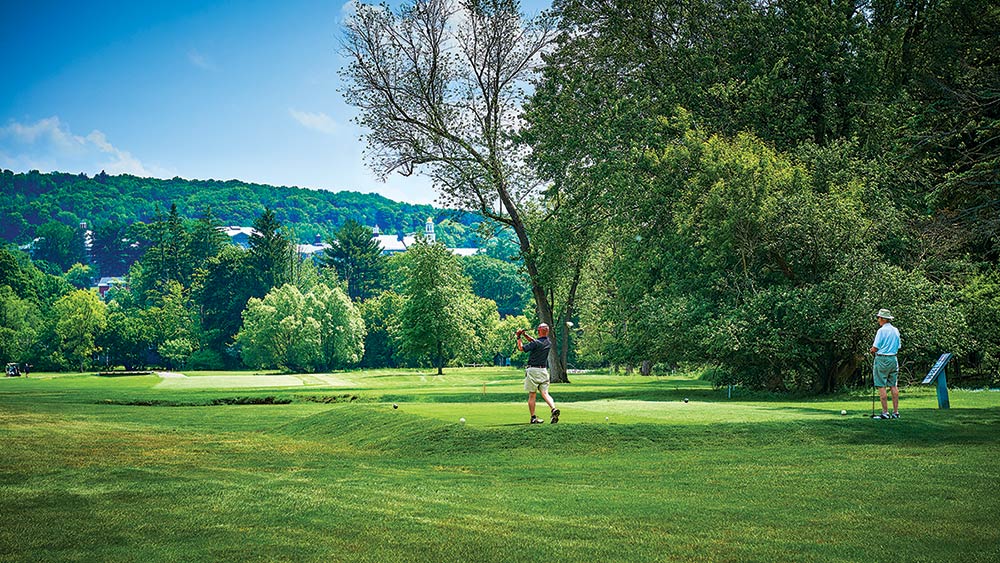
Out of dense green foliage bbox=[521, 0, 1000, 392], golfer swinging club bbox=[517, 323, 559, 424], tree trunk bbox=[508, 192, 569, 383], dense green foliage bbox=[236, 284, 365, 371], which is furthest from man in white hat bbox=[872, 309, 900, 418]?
dense green foliage bbox=[236, 284, 365, 371]

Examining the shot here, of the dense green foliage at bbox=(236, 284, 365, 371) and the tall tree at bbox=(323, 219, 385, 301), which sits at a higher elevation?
the tall tree at bbox=(323, 219, 385, 301)

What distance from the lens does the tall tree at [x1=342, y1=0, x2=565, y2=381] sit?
148ft

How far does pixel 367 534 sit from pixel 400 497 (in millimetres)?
2441

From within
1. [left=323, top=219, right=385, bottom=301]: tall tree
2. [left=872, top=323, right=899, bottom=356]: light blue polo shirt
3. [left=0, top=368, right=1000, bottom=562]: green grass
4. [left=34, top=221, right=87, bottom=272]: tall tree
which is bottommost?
[left=0, top=368, right=1000, bottom=562]: green grass

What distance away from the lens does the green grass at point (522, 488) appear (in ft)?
27.3

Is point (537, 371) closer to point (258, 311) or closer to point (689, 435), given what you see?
point (689, 435)

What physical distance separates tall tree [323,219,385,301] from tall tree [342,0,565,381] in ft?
341

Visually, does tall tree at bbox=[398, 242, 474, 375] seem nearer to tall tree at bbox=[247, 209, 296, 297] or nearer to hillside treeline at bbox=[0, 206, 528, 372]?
hillside treeline at bbox=[0, 206, 528, 372]

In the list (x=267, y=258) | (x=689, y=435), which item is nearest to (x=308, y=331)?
(x=267, y=258)

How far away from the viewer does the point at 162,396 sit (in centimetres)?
4441

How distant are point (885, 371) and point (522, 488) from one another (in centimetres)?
1037

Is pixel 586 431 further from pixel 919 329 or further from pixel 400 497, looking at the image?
pixel 919 329

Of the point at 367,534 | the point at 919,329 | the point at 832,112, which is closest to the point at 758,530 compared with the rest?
the point at 367,534

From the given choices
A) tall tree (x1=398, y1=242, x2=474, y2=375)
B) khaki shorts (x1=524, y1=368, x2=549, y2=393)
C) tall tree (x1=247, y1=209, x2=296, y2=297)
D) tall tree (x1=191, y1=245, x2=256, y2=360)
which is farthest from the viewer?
tall tree (x1=247, y1=209, x2=296, y2=297)
